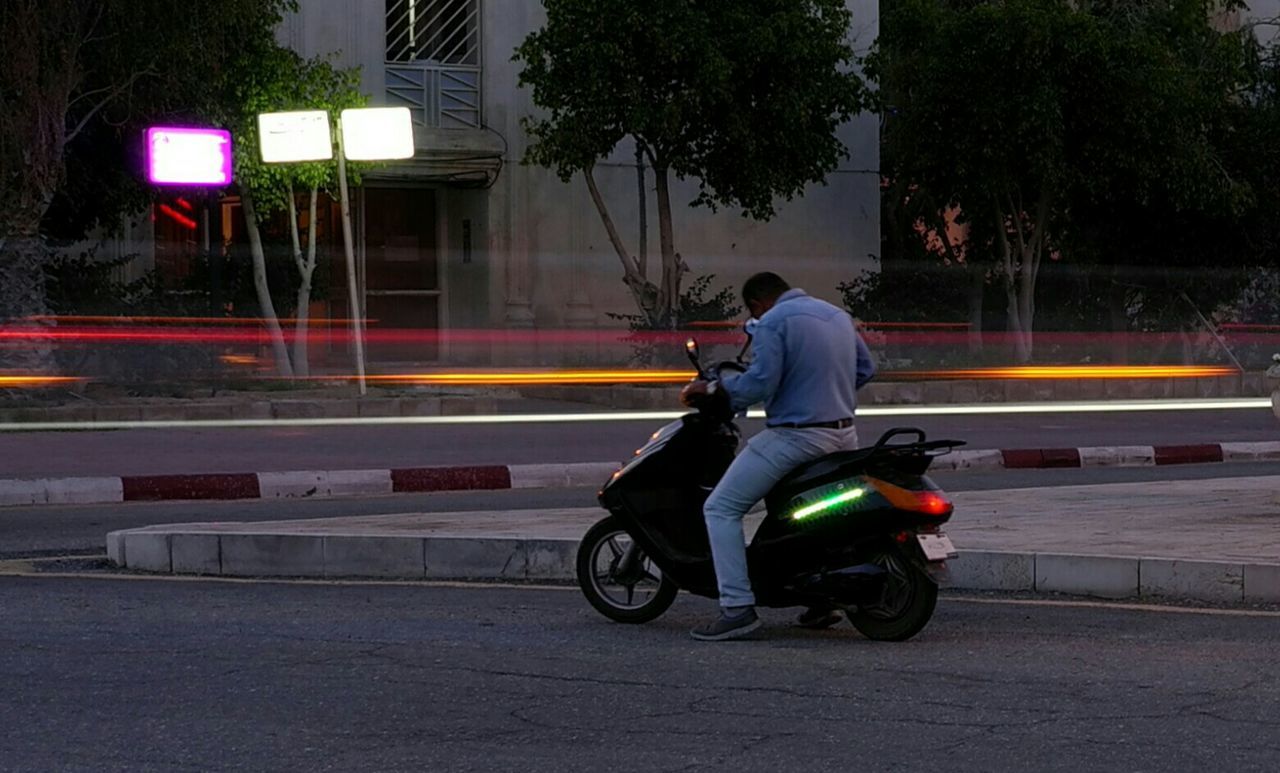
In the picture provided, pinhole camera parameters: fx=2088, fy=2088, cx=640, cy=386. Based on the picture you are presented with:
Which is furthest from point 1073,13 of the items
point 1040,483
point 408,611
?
point 408,611

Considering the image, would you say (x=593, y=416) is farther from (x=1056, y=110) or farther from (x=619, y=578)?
(x=619, y=578)

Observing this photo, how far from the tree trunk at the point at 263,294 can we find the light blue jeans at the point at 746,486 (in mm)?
17318

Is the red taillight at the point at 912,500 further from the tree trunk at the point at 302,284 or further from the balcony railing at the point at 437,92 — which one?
the balcony railing at the point at 437,92

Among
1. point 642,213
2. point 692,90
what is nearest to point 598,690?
point 692,90

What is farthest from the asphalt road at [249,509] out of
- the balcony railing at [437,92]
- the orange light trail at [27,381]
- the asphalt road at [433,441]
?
the balcony railing at [437,92]

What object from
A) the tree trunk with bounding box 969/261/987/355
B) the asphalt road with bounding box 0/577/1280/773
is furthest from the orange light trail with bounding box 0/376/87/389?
the tree trunk with bounding box 969/261/987/355

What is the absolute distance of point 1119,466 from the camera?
1808 centimetres

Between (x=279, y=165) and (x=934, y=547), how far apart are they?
57.2ft

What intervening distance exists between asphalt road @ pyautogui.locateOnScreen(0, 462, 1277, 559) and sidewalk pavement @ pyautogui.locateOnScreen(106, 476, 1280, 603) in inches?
32.5

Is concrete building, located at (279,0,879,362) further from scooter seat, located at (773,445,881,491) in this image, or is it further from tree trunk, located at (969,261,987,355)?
scooter seat, located at (773,445,881,491)

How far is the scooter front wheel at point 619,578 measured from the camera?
8.48m

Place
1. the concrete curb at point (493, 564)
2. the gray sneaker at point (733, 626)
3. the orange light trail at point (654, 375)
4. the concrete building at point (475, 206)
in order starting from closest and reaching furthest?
the gray sneaker at point (733, 626), the concrete curb at point (493, 564), the orange light trail at point (654, 375), the concrete building at point (475, 206)

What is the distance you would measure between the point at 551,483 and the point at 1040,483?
3739 mm

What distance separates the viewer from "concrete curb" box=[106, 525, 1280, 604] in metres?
9.28
